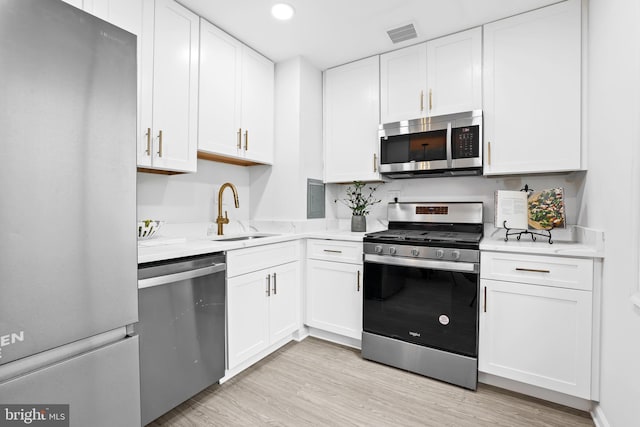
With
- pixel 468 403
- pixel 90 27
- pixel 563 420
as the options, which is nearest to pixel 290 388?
pixel 468 403

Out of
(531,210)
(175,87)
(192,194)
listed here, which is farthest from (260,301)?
(531,210)

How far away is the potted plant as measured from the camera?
2.88 metres

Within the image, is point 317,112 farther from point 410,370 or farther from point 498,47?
point 410,370

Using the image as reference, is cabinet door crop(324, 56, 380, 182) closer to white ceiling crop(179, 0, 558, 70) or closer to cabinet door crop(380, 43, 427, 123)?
cabinet door crop(380, 43, 427, 123)

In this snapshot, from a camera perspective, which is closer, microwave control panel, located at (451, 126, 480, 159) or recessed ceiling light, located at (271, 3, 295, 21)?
recessed ceiling light, located at (271, 3, 295, 21)

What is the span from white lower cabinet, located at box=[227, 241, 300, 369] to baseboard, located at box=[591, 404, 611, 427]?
77.1 inches

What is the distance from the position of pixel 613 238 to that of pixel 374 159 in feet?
5.59

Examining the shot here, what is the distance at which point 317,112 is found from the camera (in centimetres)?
300

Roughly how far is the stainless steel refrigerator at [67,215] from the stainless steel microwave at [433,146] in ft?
6.63

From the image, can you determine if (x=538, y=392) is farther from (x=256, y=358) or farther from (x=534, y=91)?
(x=534, y=91)

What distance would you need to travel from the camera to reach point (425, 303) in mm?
2082

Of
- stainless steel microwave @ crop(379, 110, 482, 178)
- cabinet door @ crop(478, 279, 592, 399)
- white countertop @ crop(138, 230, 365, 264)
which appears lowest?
cabinet door @ crop(478, 279, 592, 399)

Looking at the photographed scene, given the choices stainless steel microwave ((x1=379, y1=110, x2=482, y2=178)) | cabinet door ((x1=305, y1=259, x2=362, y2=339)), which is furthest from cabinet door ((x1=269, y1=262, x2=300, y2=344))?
stainless steel microwave ((x1=379, y1=110, x2=482, y2=178))

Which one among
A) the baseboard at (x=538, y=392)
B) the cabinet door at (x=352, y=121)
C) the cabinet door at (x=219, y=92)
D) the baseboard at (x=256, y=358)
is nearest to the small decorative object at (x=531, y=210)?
the baseboard at (x=538, y=392)
